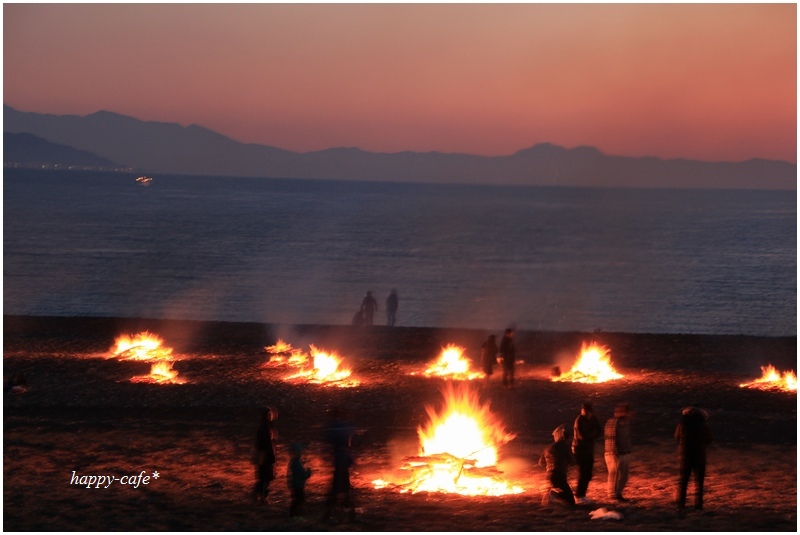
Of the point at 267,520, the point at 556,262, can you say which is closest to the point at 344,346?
the point at 267,520

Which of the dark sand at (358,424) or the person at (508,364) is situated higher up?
the person at (508,364)

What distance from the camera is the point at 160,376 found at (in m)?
21.9

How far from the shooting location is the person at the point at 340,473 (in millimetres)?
11852

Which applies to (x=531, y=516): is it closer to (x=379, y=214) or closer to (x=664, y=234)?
(x=664, y=234)

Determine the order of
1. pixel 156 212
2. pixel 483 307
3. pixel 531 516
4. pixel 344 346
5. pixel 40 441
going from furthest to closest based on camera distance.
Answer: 1. pixel 156 212
2. pixel 483 307
3. pixel 344 346
4. pixel 40 441
5. pixel 531 516

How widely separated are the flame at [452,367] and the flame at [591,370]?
1925 mm

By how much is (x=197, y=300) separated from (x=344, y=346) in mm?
53758

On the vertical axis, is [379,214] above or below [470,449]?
above

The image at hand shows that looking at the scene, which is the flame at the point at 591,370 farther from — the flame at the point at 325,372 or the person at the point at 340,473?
the person at the point at 340,473

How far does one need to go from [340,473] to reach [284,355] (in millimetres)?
13058

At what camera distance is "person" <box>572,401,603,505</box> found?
1235 centimetres

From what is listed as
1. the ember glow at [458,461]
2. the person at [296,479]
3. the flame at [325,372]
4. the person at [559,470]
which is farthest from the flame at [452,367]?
the person at [296,479]

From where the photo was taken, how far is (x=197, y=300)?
78.6 meters

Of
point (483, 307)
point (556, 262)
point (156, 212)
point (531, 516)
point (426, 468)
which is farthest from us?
point (156, 212)
